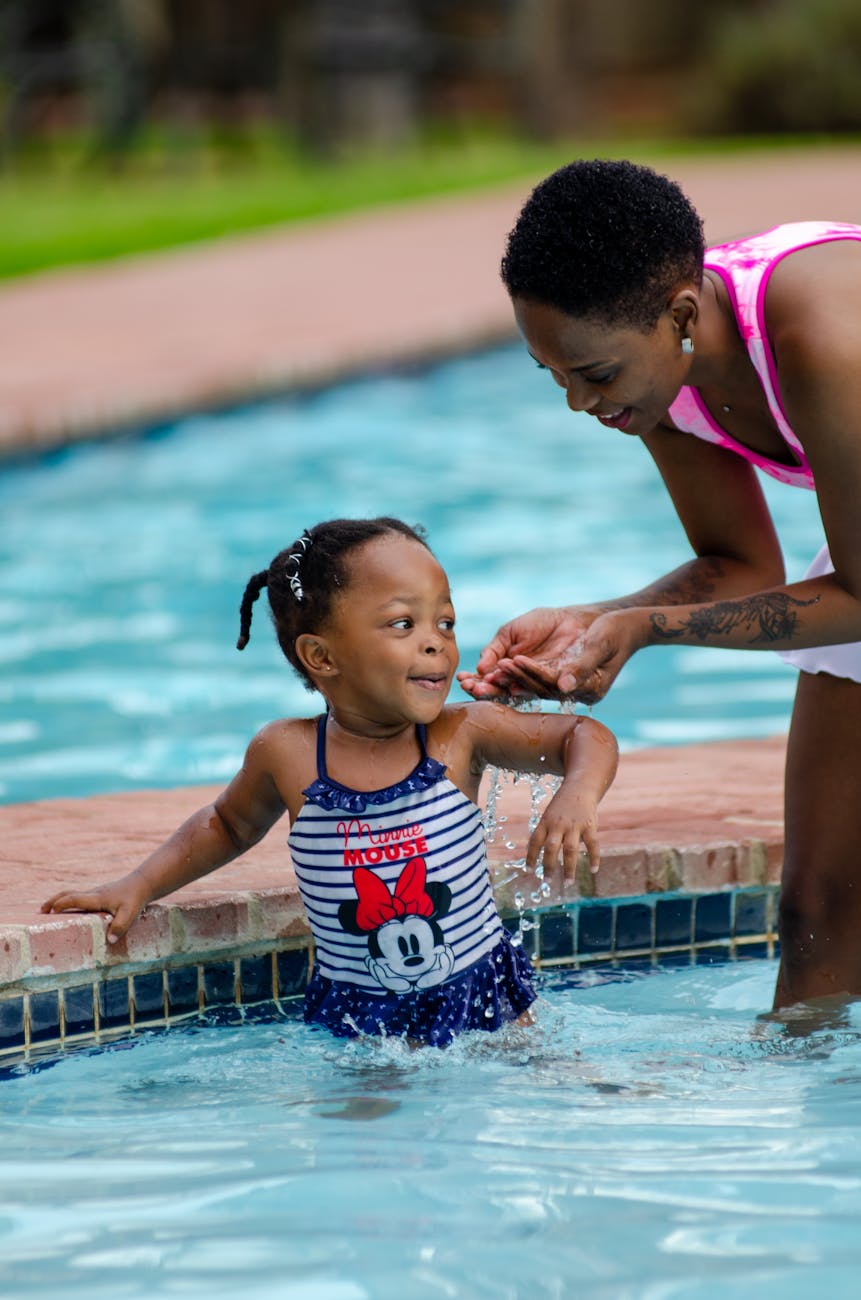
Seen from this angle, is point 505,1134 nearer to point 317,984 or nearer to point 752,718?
point 317,984

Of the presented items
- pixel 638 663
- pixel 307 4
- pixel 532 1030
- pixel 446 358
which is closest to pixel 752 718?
pixel 638 663

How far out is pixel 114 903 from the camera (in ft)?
12.1

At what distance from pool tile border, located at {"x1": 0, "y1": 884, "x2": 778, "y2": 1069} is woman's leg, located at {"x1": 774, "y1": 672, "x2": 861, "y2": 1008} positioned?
0.47 meters

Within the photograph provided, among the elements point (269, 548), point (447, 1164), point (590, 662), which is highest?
point (269, 548)

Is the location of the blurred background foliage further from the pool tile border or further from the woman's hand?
the woman's hand

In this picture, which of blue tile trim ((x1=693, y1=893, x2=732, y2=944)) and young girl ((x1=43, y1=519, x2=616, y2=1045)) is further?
blue tile trim ((x1=693, y1=893, x2=732, y2=944))

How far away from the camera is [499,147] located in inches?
888

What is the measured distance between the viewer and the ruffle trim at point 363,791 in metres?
3.56

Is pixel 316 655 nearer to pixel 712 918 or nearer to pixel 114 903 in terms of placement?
pixel 114 903

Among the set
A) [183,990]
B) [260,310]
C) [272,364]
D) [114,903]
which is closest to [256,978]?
[183,990]

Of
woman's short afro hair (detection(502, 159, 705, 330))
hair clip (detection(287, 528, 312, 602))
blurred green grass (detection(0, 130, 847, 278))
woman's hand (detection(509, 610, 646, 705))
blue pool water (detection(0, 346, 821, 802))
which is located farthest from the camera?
blurred green grass (detection(0, 130, 847, 278))

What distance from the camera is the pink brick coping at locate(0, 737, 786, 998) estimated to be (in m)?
3.71

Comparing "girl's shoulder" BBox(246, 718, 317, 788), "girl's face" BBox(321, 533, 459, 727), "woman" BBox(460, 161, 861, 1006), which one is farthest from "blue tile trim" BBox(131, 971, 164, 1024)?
"woman" BBox(460, 161, 861, 1006)

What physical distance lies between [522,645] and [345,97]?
1781cm
